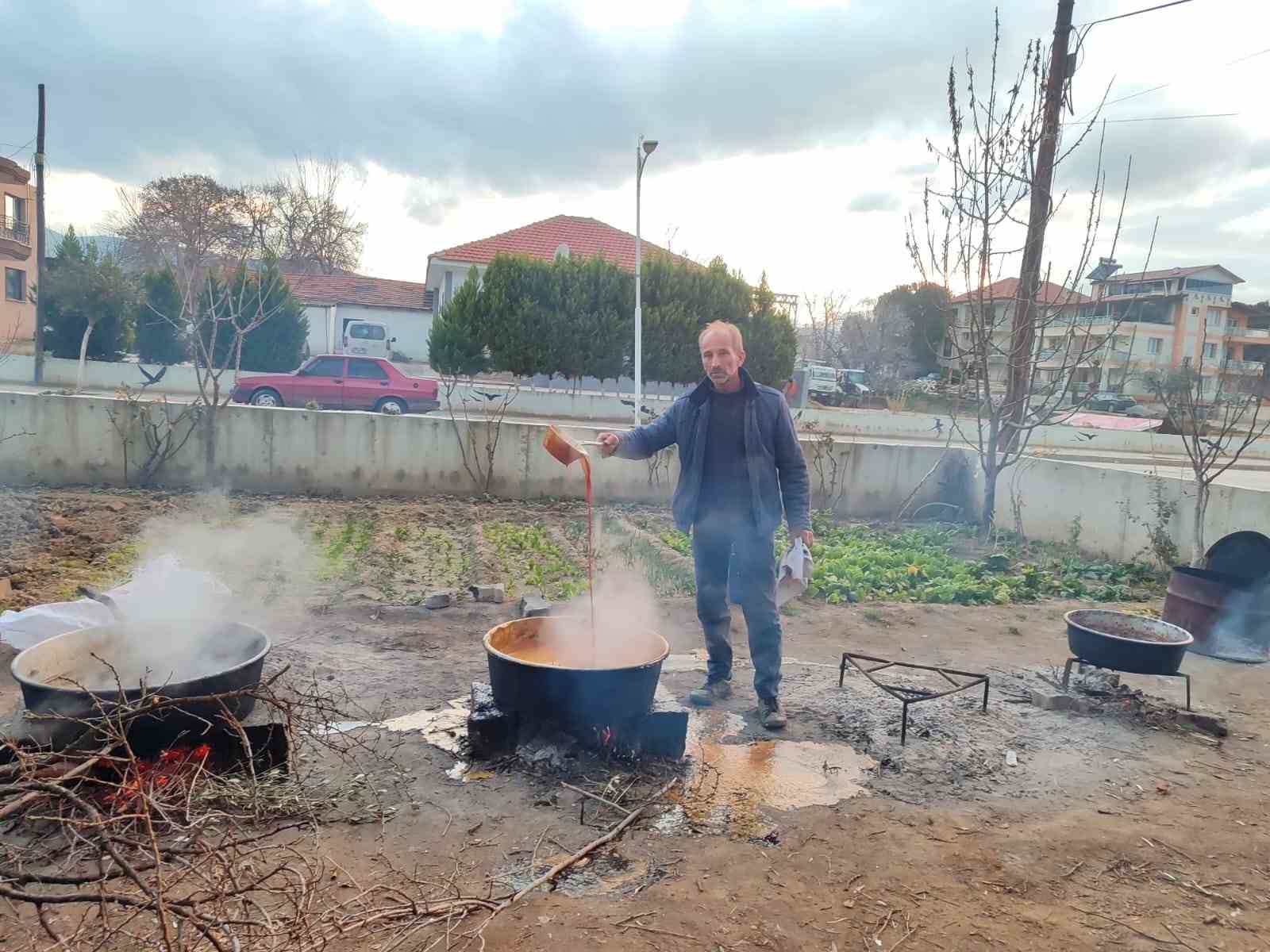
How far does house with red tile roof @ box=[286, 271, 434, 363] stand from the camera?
1383 inches

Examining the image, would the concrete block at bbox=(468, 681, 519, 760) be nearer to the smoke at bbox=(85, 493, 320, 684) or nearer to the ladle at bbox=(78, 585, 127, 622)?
the smoke at bbox=(85, 493, 320, 684)

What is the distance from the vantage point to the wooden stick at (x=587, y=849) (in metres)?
2.77

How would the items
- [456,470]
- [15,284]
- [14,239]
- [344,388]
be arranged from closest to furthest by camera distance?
[456,470]
[344,388]
[14,239]
[15,284]

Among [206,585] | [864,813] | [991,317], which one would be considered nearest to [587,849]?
[864,813]

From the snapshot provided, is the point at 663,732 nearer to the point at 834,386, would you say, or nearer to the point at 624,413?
the point at 624,413

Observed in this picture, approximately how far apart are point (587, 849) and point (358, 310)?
1403 inches

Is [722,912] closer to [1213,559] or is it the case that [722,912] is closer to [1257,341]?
[1213,559]

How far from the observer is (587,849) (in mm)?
3043

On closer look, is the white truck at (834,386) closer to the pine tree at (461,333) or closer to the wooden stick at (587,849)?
the pine tree at (461,333)

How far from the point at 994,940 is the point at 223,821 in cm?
281

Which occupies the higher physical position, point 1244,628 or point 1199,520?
point 1199,520

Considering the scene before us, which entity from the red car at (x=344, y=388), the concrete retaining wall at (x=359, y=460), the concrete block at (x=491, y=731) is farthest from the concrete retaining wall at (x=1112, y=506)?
the red car at (x=344, y=388)

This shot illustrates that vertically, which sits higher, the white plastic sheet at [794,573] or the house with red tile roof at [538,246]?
the house with red tile roof at [538,246]

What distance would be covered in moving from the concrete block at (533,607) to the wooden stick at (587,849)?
7.86 feet
